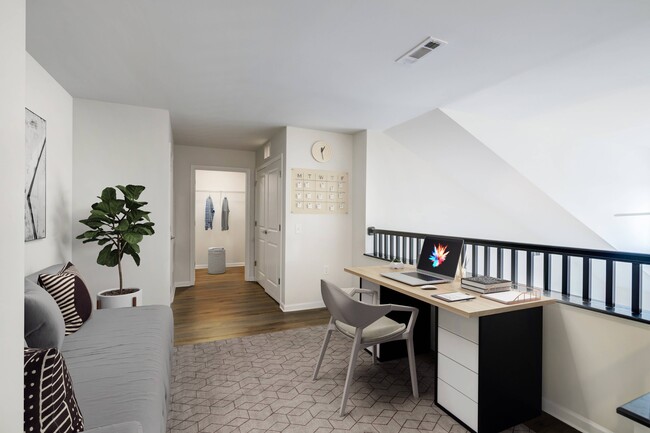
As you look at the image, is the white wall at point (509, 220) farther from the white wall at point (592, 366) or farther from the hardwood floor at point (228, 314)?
the hardwood floor at point (228, 314)

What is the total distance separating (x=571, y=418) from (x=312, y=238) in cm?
308

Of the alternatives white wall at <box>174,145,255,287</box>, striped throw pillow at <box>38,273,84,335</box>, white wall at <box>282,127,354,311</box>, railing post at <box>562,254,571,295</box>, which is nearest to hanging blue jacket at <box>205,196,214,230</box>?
white wall at <box>174,145,255,287</box>

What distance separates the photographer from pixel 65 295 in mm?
2088

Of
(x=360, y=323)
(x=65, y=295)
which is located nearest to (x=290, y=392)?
(x=360, y=323)

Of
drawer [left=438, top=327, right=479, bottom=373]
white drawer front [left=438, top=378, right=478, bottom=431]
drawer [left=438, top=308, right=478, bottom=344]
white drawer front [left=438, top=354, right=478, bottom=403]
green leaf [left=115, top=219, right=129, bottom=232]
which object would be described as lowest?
white drawer front [left=438, top=378, right=478, bottom=431]

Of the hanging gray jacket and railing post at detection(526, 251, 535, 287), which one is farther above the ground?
the hanging gray jacket

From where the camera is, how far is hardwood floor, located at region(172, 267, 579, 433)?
11.3 ft

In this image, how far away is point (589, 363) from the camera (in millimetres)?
1857

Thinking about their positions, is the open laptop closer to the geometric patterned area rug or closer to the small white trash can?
the geometric patterned area rug

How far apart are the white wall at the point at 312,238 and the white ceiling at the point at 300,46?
97 cm

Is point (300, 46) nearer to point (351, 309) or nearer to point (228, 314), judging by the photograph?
point (351, 309)

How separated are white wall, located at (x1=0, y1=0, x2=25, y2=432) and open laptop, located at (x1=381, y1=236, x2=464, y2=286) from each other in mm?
2082

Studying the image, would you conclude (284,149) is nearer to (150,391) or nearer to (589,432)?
(150,391)

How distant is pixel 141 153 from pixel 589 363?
13.6 feet
